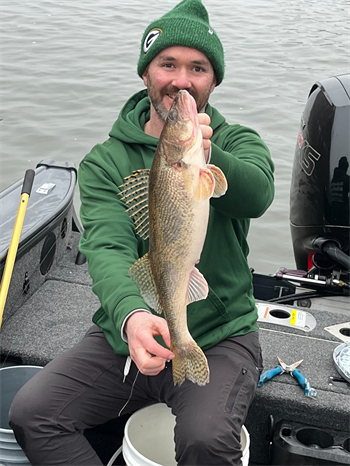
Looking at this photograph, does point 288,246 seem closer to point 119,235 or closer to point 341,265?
point 341,265

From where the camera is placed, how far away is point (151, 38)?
8.43 ft

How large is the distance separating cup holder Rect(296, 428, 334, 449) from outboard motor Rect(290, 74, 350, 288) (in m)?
1.21

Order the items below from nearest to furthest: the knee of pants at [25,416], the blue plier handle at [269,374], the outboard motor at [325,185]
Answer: the knee of pants at [25,416] → the blue plier handle at [269,374] → the outboard motor at [325,185]

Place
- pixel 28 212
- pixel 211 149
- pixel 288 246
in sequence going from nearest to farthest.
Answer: pixel 211 149, pixel 28 212, pixel 288 246

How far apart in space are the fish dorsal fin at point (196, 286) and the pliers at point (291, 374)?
1.11 m

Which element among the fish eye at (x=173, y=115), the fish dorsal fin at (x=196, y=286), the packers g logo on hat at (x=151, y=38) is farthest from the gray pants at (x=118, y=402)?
the packers g logo on hat at (x=151, y=38)

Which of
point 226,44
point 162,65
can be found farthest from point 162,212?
point 226,44

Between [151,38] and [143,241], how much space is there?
85 centimetres

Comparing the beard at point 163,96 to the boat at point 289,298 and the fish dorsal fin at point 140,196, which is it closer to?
the fish dorsal fin at point 140,196

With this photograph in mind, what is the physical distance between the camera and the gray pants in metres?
2.18

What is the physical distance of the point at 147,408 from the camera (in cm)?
259

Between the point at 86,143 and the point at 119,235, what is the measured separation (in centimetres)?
555

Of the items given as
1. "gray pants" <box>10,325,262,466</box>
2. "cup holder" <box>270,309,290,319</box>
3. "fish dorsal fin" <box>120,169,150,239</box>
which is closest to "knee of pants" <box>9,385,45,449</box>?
"gray pants" <box>10,325,262,466</box>

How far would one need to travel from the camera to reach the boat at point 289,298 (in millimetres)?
2713
